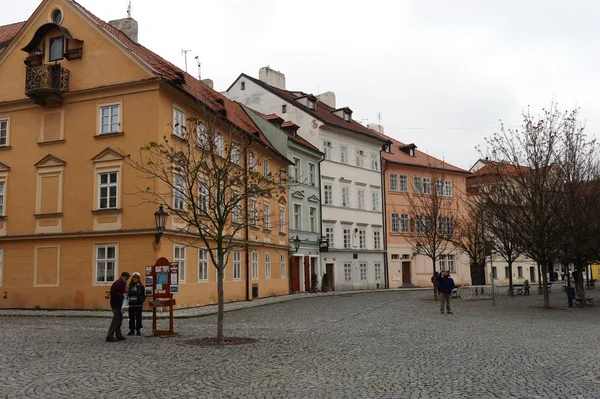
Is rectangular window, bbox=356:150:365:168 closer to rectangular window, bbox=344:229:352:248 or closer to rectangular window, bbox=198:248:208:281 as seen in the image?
rectangular window, bbox=344:229:352:248

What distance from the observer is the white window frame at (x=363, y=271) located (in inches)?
1852

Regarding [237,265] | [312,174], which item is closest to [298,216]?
[312,174]

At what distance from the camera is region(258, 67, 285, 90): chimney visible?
4994 cm

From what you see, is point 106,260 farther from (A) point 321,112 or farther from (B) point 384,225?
(B) point 384,225

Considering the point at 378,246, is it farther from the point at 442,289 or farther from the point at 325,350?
the point at 325,350

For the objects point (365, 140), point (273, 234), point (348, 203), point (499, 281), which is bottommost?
point (499, 281)

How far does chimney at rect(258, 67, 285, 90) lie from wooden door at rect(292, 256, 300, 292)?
1694 centimetres

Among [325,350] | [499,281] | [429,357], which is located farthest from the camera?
[499,281]

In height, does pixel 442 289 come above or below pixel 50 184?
below

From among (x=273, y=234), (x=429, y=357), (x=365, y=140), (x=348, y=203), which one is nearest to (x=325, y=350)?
(x=429, y=357)

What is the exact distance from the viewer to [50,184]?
84.7ft

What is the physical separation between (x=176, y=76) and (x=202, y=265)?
863cm

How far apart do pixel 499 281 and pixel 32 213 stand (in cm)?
4807

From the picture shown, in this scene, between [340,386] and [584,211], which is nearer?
[340,386]
